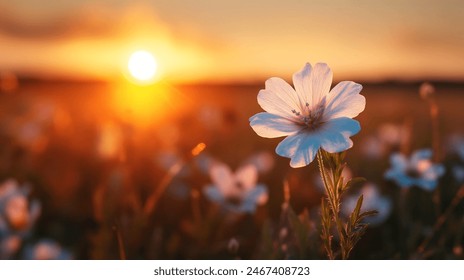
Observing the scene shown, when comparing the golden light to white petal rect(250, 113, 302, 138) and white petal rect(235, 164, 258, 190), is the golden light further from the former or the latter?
white petal rect(250, 113, 302, 138)

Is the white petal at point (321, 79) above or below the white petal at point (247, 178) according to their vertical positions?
above

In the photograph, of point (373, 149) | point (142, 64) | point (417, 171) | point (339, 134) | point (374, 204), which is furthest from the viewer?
point (373, 149)

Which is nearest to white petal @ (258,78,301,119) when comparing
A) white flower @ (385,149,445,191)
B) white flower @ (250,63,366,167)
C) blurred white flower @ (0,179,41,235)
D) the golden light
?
white flower @ (250,63,366,167)

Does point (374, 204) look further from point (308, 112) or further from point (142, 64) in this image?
point (308, 112)

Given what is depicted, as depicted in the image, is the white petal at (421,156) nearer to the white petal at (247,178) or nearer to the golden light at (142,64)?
the white petal at (247,178)

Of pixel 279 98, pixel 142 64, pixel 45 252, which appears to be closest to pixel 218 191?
pixel 45 252

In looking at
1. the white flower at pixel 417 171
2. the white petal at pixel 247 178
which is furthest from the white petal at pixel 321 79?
the white petal at pixel 247 178
